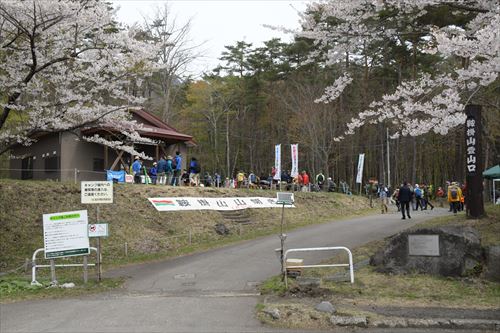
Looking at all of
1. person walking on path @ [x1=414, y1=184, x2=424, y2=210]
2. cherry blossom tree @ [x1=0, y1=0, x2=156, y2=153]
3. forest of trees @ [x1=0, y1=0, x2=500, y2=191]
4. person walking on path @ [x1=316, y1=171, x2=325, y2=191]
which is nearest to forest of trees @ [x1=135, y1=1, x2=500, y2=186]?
person walking on path @ [x1=316, y1=171, x2=325, y2=191]

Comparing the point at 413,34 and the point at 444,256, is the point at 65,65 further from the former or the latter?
the point at 444,256

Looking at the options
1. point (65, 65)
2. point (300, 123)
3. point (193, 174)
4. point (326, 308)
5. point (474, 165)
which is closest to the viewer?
point (326, 308)

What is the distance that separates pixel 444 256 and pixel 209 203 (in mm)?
13424

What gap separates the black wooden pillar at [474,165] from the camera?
45.0 ft

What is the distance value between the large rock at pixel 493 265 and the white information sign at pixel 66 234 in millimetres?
8541

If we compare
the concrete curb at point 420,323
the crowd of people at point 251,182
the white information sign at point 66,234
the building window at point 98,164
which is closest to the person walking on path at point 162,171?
the crowd of people at point 251,182

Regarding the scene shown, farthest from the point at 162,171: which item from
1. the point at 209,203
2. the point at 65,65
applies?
the point at 65,65

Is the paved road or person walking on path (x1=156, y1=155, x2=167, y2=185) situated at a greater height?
person walking on path (x1=156, y1=155, x2=167, y2=185)

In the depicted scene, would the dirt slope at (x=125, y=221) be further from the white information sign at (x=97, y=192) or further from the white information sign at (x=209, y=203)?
the white information sign at (x=97, y=192)

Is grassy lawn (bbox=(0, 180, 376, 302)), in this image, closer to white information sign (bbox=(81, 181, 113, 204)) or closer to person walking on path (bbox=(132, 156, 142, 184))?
white information sign (bbox=(81, 181, 113, 204))

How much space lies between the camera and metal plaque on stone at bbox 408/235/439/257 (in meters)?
9.98

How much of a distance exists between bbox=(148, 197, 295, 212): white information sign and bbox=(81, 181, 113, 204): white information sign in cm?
829

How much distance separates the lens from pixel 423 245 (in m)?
10.1

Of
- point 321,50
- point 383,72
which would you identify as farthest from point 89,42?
point 383,72
